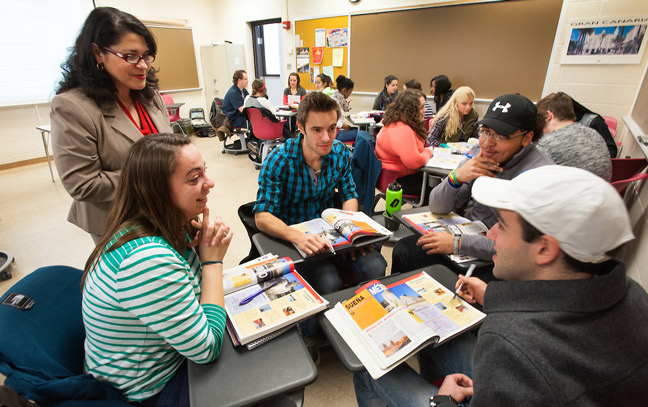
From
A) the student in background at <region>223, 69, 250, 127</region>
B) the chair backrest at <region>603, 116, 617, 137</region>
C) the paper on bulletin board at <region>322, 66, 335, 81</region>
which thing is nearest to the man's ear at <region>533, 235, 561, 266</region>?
the chair backrest at <region>603, 116, 617, 137</region>

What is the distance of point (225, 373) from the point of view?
0.85 m

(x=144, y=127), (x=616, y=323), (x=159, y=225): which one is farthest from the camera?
(x=144, y=127)

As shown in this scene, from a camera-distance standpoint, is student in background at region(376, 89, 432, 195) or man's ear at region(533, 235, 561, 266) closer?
man's ear at region(533, 235, 561, 266)

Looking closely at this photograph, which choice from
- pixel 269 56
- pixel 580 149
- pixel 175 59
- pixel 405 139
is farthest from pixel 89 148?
pixel 269 56

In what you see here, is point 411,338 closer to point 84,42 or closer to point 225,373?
point 225,373

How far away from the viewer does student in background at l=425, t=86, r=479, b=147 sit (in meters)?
3.32

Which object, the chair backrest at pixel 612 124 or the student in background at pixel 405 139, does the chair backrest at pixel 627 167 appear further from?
the chair backrest at pixel 612 124

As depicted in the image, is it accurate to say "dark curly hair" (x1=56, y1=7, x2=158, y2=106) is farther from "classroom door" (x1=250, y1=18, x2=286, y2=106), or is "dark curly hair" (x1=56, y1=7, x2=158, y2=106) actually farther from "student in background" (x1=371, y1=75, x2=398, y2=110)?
"classroom door" (x1=250, y1=18, x2=286, y2=106)

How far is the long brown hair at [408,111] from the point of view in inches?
98.7

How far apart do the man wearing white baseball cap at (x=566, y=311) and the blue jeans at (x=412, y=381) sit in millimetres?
355

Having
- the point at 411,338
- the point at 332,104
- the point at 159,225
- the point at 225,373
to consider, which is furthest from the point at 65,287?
the point at 332,104

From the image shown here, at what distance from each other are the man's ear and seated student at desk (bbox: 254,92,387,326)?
99cm

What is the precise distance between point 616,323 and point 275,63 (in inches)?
323

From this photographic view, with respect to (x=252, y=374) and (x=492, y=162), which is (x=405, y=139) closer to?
(x=492, y=162)
